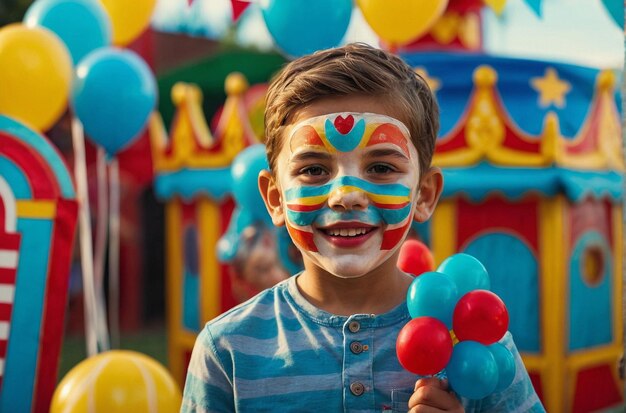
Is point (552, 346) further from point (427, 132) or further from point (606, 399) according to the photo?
point (427, 132)

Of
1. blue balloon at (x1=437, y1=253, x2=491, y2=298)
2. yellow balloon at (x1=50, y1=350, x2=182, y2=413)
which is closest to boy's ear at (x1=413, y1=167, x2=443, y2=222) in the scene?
blue balloon at (x1=437, y1=253, x2=491, y2=298)

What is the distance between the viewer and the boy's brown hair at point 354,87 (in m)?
1.96

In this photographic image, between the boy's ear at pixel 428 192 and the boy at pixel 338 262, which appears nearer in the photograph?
the boy at pixel 338 262

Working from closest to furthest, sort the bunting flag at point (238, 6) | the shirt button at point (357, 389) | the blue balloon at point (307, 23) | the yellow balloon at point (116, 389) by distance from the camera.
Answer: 1. the shirt button at point (357, 389)
2. the yellow balloon at point (116, 389)
3. the blue balloon at point (307, 23)
4. the bunting flag at point (238, 6)

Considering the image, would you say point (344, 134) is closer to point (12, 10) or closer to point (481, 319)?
point (481, 319)

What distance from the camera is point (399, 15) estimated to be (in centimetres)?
456

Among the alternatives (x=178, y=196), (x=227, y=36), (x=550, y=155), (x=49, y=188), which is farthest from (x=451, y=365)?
(x=227, y=36)

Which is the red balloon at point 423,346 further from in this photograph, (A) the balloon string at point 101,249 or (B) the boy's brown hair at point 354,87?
(A) the balloon string at point 101,249

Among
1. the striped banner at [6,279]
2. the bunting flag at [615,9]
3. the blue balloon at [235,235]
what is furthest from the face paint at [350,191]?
the blue balloon at [235,235]

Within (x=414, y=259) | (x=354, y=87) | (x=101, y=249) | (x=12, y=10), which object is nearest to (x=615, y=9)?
(x=414, y=259)

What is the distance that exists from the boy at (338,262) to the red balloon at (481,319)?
129 millimetres

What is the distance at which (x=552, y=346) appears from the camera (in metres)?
6.16

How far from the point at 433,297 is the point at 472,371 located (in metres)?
0.17

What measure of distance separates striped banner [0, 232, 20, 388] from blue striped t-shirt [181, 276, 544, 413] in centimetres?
186
